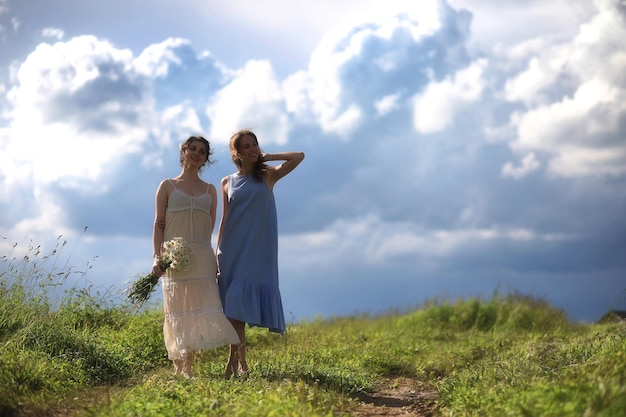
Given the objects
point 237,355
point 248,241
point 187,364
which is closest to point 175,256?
point 248,241

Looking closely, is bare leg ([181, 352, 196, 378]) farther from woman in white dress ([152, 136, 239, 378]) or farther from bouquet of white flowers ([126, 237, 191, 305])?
bouquet of white flowers ([126, 237, 191, 305])

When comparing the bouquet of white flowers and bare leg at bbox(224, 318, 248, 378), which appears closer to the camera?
the bouquet of white flowers

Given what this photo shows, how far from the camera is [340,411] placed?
6742 millimetres

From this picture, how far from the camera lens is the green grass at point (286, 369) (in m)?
5.77

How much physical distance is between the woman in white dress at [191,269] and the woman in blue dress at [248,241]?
230 mm

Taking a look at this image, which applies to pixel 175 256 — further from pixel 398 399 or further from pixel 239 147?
pixel 398 399

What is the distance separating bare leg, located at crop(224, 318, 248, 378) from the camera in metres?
8.26

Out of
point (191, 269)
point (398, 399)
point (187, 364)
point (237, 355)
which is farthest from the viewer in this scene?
point (398, 399)

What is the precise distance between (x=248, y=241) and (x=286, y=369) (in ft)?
5.35

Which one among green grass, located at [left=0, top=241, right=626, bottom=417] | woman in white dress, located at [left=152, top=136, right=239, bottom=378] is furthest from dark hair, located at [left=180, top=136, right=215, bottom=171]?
green grass, located at [left=0, top=241, right=626, bottom=417]

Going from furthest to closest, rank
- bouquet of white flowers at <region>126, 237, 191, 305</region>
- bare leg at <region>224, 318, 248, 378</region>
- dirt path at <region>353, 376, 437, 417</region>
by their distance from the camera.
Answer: bare leg at <region>224, 318, 248, 378</region> < bouquet of white flowers at <region>126, 237, 191, 305</region> < dirt path at <region>353, 376, 437, 417</region>

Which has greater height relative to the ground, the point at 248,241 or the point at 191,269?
the point at 248,241

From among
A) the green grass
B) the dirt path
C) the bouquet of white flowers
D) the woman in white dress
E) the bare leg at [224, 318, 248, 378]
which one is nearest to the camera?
the green grass

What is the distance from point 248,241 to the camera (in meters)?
8.34
